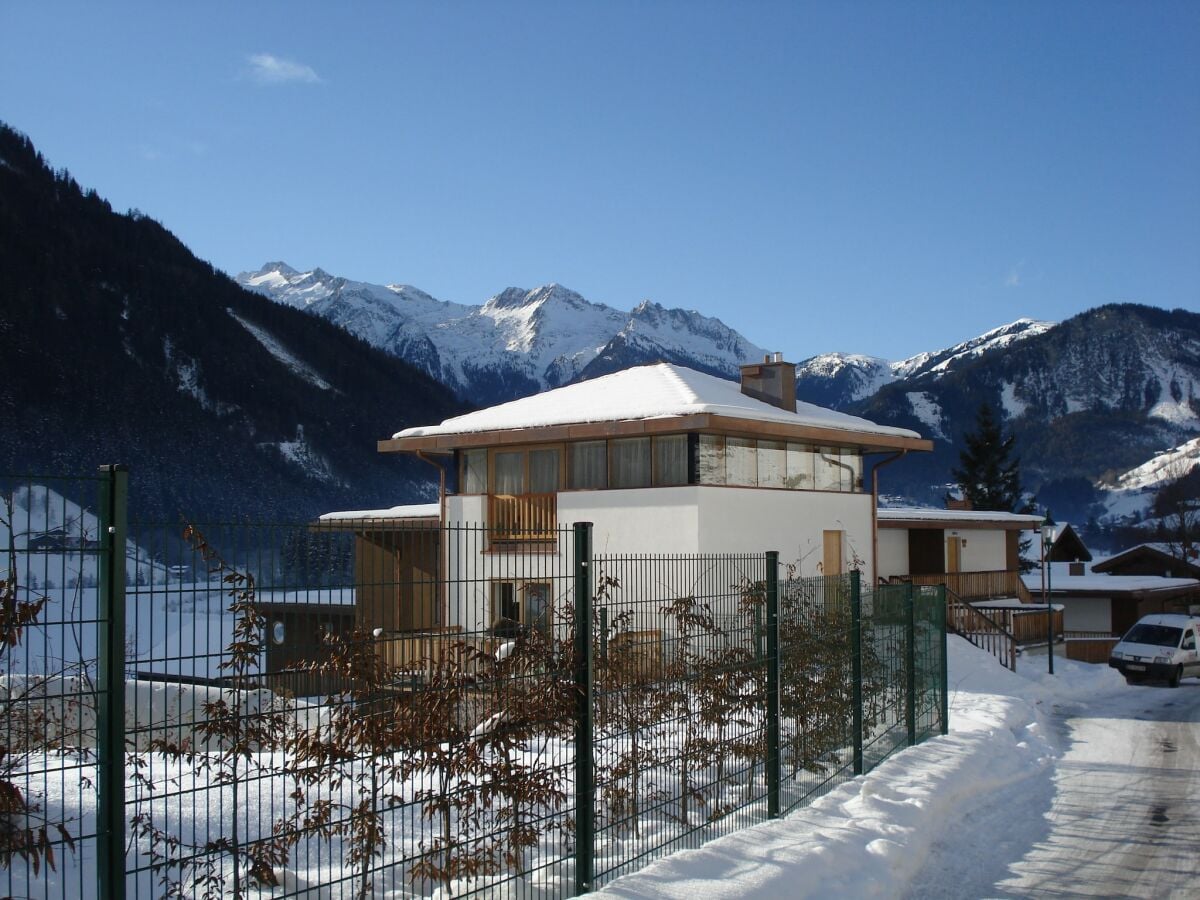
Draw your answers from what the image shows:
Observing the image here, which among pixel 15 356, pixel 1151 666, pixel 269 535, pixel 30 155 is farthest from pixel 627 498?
pixel 30 155

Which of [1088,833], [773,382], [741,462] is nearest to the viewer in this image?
[1088,833]

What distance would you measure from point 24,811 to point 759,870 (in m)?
4.55

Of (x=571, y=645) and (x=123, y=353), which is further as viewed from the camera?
(x=123, y=353)

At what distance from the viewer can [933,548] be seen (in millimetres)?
32625

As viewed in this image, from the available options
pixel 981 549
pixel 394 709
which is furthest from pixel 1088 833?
pixel 981 549

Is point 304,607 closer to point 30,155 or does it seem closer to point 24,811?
point 24,811

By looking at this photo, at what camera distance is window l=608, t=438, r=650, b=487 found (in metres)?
21.7

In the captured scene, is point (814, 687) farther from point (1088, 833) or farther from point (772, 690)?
point (1088, 833)

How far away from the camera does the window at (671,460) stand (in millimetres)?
21109

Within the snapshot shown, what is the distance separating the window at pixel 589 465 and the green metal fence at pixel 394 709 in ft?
A: 39.1

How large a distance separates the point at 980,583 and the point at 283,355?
87.2 m

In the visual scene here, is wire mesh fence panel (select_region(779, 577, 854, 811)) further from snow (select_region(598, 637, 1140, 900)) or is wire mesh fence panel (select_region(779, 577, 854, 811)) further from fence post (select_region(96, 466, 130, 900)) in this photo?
fence post (select_region(96, 466, 130, 900))

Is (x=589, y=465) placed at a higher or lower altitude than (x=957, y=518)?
higher

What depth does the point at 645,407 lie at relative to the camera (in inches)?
855
